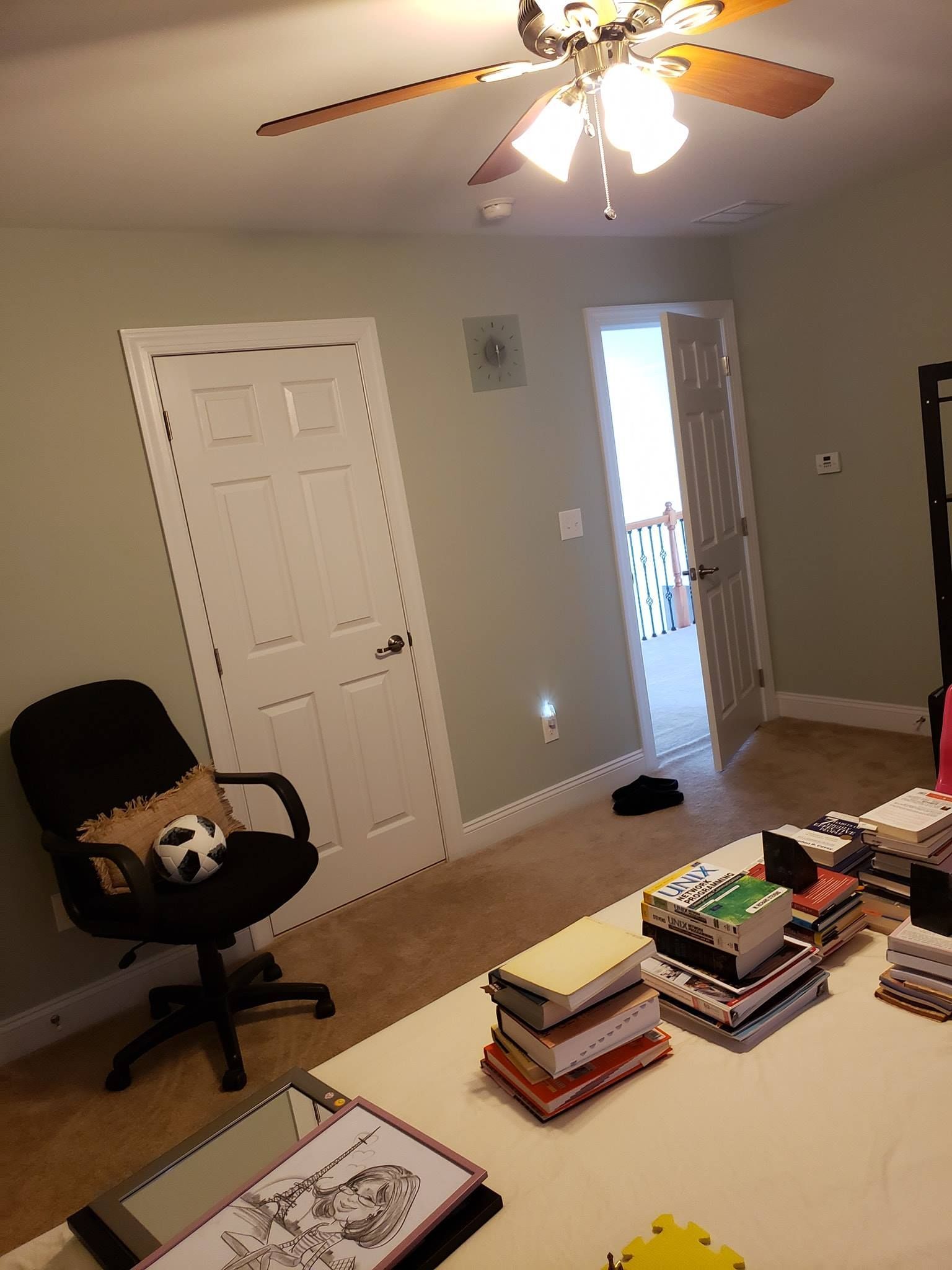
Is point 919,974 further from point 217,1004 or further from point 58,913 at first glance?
point 58,913

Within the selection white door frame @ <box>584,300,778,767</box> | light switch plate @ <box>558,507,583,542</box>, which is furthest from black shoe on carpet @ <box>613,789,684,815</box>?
light switch plate @ <box>558,507,583,542</box>

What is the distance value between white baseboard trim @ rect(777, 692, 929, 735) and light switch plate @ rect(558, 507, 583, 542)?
1573 mm

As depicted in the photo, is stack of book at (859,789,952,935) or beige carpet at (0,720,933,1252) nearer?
stack of book at (859,789,952,935)

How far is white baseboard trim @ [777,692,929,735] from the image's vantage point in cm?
418

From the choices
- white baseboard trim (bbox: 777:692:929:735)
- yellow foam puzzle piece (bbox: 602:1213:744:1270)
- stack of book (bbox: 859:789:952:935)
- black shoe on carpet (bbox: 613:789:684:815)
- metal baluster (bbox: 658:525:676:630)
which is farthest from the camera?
metal baluster (bbox: 658:525:676:630)

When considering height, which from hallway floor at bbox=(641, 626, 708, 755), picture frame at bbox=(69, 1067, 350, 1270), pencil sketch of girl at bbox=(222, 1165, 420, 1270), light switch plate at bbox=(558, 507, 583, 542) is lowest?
hallway floor at bbox=(641, 626, 708, 755)

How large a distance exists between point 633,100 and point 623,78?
39mm

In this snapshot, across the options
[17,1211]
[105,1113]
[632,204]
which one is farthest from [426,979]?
[632,204]

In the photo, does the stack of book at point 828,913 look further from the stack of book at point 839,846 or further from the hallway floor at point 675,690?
the hallway floor at point 675,690

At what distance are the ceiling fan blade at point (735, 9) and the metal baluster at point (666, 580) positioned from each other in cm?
619

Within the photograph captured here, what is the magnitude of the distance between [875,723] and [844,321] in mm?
1842

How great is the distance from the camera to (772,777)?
12.9ft

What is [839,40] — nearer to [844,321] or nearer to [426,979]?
[844,321]

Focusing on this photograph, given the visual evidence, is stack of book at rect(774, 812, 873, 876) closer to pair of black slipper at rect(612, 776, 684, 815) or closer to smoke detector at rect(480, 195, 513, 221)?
pair of black slipper at rect(612, 776, 684, 815)
